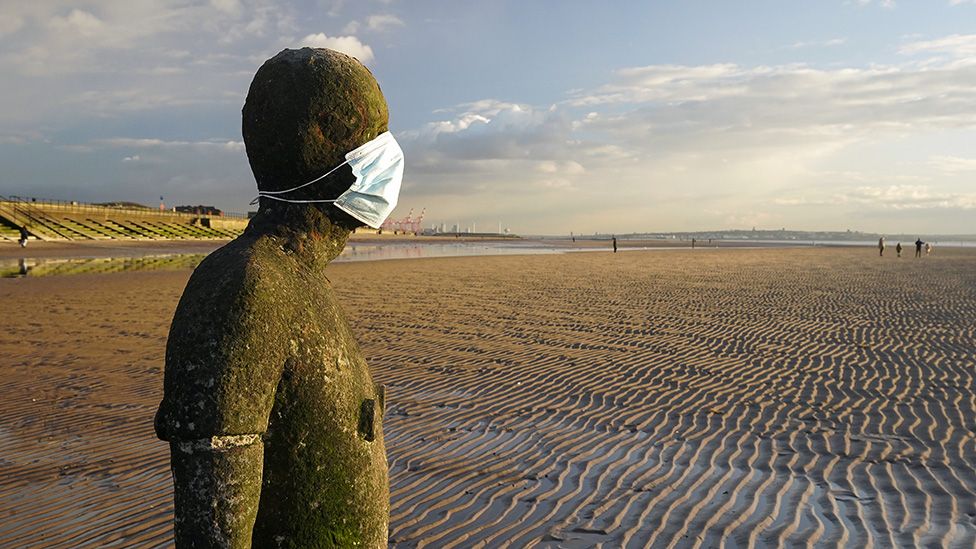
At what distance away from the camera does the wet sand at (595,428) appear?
5.20 meters

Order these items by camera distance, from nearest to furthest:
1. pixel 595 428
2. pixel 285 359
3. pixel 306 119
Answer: pixel 285 359 < pixel 306 119 < pixel 595 428

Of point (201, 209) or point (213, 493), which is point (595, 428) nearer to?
point (213, 493)

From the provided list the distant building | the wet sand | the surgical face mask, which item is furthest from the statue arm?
the distant building

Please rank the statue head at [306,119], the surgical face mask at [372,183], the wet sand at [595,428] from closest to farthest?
the statue head at [306,119], the surgical face mask at [372,183], the wet sand at [595,428]

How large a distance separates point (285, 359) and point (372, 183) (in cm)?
69

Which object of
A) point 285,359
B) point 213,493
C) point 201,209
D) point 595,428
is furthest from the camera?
point 201,209

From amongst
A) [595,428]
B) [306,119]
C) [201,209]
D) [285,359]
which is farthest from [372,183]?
[201,209]

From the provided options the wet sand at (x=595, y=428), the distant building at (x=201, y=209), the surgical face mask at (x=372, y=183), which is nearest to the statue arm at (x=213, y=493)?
the surgical face mask at (x=372, y=183)

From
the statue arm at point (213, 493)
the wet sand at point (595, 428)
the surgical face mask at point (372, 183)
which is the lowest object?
the wet sand at point (595, 428)

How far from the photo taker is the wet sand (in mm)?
5203

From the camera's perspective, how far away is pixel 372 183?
2408 millimetres

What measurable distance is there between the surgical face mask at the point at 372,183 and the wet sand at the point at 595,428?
3.22 meters

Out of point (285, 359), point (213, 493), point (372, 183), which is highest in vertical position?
point (372, 183)

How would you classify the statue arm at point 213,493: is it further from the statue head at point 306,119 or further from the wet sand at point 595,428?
the wet sand at point 595,428
